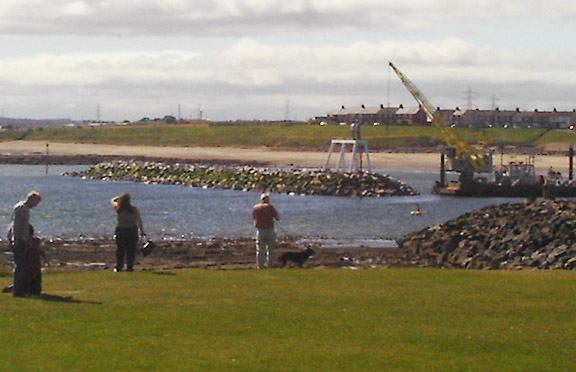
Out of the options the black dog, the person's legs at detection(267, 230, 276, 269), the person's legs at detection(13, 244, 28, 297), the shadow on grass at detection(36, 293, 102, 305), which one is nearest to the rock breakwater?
the black dog

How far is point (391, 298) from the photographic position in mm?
18156

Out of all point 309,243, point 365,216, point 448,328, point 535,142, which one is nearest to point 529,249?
point 309,243

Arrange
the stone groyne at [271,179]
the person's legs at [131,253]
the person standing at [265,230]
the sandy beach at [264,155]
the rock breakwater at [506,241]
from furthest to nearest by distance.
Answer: the sandy beach at [264,155], the stone groyne at [271,179], the rock breakwater at [506,241], the person standing at [265,230], the person's legs at [131,253]

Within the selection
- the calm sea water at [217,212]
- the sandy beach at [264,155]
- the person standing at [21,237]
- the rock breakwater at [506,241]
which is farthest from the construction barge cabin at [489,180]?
the person standing at [21,237]

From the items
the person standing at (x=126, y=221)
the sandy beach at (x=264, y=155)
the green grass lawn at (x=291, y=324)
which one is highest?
the person standing at (x=126, y=221)

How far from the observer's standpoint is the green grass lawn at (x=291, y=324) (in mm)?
13289

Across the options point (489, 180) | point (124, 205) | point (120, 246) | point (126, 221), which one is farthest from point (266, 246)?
point (489, 180)

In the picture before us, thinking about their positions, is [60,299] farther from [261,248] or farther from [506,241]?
[506,241]

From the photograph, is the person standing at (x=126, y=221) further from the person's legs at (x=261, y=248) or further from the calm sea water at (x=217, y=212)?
the calm sea water at (x=217, y=212)

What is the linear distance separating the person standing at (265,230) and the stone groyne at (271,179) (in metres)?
67.0

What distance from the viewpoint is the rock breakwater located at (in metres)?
32.6

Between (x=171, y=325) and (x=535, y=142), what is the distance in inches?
6577

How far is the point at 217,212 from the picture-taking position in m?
69.7

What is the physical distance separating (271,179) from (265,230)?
78081 millimetres
